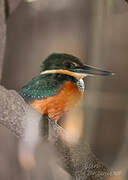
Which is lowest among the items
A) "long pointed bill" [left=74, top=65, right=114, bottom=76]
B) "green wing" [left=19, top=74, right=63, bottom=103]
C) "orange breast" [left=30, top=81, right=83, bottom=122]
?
"orange breast" [left=30, top=81, right=83, bottom=122]

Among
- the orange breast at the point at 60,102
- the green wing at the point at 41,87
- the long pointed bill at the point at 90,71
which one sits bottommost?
the orange breast at the point at 60,102

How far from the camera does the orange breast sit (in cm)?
79

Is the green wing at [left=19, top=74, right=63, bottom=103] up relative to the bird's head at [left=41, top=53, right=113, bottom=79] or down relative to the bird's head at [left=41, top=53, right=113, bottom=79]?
down

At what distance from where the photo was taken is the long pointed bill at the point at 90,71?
2.64 ft

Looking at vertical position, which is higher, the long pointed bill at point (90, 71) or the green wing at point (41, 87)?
the long pointed bill at point (90, 71)

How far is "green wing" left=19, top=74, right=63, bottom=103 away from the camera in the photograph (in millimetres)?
789

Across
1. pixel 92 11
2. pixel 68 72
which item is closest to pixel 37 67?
pixel 68 72

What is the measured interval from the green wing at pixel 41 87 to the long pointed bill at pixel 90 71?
4cm

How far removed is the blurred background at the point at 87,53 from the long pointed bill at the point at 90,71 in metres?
0.01

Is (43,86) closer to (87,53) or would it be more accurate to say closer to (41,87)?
(41,87)

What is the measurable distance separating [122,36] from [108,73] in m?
0.09

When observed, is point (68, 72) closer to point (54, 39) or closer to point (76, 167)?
point (54, 39)

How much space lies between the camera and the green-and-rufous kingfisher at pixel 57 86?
0.79m

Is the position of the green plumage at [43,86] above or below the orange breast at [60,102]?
above
